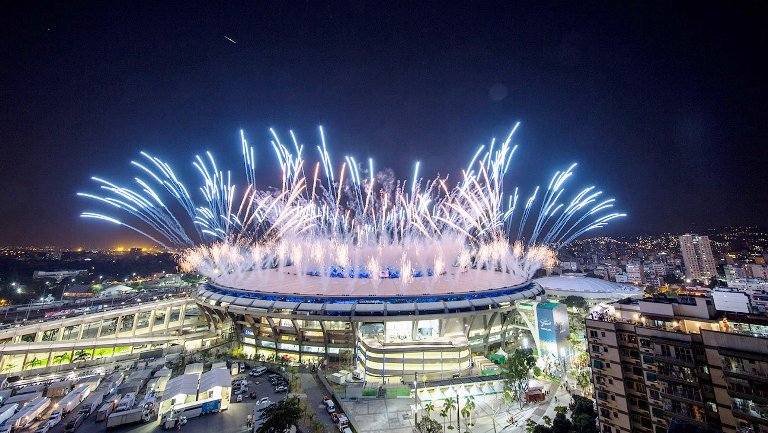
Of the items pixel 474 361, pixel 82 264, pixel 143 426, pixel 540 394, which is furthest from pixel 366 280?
pixel 82 264

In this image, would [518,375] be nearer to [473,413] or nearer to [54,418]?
[473,413]

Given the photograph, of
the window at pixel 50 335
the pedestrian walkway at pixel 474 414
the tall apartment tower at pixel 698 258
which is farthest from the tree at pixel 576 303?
the window at pixel 50 335

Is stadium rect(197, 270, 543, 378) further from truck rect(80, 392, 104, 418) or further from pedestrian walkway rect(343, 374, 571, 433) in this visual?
truck rect(80, 392, 104, 418)

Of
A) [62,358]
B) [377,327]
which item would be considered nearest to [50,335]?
[62,358]

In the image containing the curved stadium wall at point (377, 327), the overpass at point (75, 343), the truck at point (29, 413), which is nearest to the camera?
the truck at point (29, 413)

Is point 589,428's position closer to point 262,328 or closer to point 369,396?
point 369,396

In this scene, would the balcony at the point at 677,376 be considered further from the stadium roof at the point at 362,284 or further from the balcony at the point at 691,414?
the stadium roof at the point at 362,284

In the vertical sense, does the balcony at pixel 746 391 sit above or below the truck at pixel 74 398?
above
